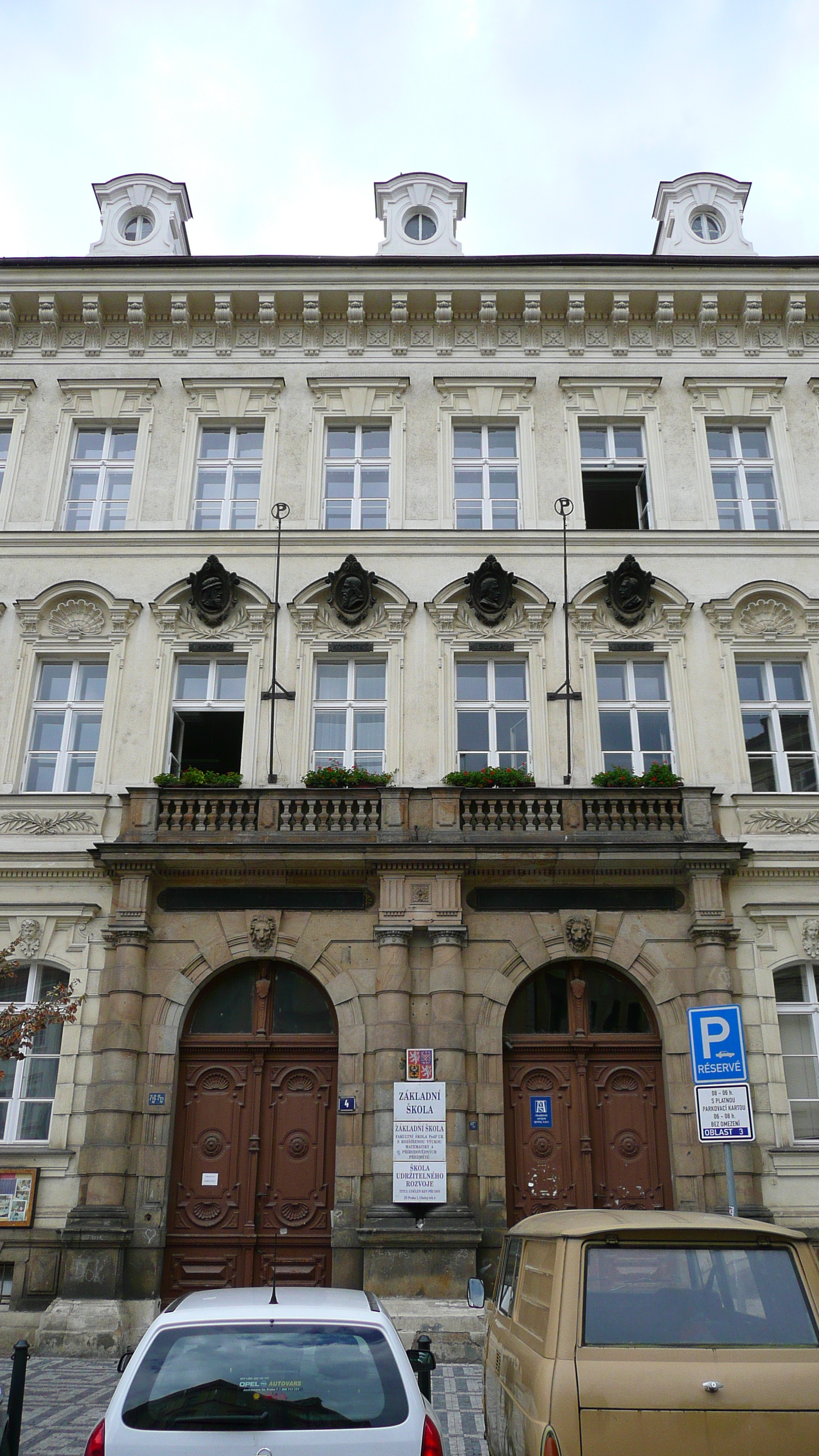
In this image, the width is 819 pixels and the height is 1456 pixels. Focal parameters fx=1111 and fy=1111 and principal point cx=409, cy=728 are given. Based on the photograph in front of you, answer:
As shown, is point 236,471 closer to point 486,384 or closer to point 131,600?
point 131,600

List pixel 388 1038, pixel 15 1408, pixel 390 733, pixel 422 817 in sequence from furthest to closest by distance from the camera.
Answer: pixel 390 733 → pixel 422 817 → pixel 388 1038 → pixel 15 1408

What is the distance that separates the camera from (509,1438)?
618 centimetres

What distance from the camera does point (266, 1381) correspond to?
17.3 ft

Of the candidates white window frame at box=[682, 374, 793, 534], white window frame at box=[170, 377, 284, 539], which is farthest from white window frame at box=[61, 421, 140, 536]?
white window frame at box=[682, 374, 793, 534]

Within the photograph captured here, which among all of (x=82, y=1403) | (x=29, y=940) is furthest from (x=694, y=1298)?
(x=29, y=940)

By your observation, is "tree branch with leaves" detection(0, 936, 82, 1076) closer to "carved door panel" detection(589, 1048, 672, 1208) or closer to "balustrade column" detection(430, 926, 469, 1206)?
"balustrade column" detection(430, 926, 469, 1206)

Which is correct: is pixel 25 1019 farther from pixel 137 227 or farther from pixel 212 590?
pixel 137 227

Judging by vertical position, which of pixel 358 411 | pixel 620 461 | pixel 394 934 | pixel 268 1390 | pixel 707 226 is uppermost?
pixel 707 226

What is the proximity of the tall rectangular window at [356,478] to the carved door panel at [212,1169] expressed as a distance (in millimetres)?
9125

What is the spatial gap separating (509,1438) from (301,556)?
48.4 ft

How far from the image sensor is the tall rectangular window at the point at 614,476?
19.9 m

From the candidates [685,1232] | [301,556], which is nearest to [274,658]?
[301,556]

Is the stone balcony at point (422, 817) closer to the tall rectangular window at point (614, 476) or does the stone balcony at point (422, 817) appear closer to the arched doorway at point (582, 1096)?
the arched doorway at point (582, 1096)

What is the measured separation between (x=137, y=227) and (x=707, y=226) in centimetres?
1155
